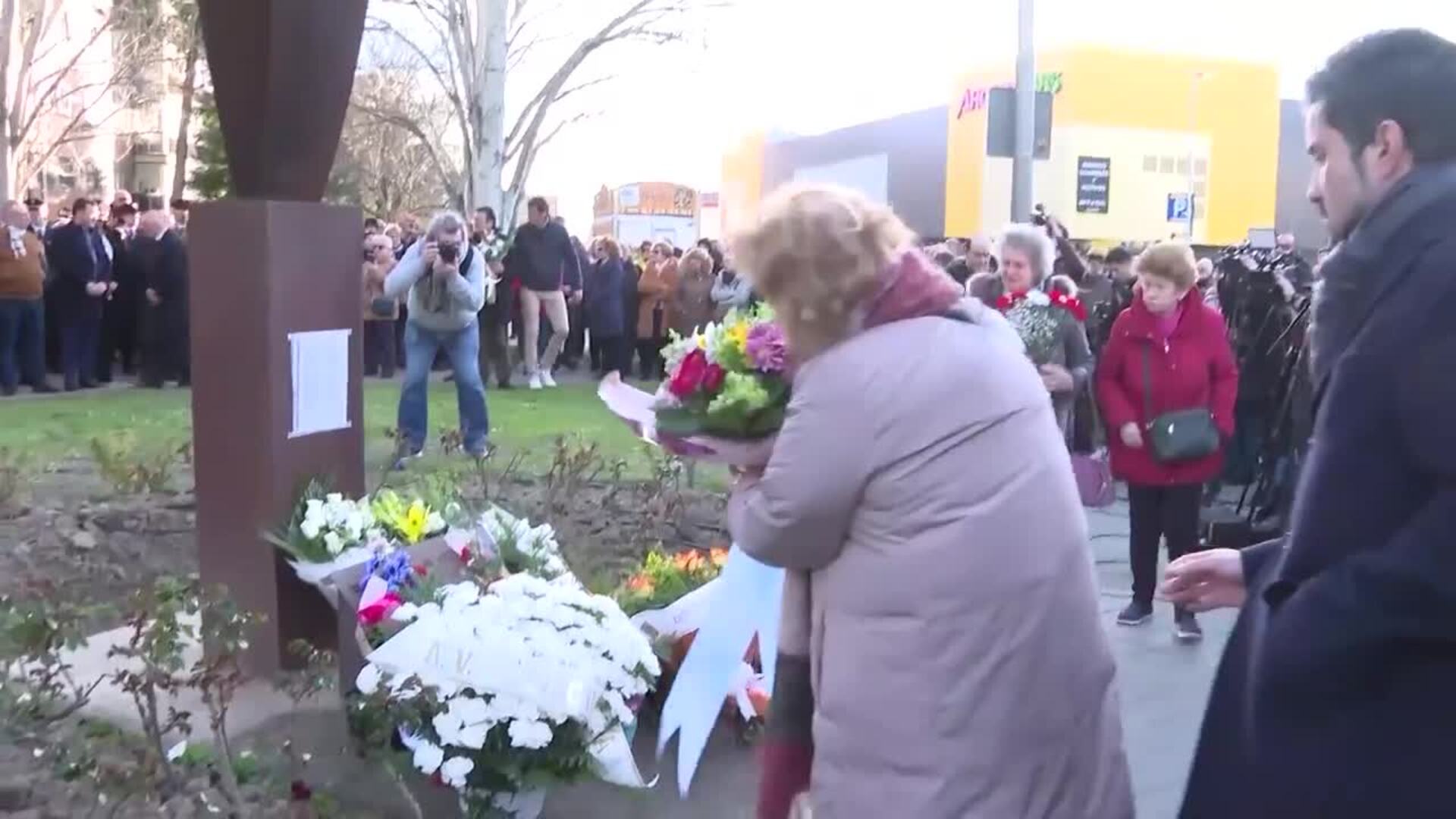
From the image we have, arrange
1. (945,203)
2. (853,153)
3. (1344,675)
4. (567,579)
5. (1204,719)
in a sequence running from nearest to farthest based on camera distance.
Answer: (1344,675) < (1204,719) < (567,579) < (945,203) < (853,153)

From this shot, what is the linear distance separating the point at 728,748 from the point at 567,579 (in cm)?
76

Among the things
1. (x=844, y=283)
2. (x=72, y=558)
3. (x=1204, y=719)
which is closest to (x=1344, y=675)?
(x=1204, y=719)

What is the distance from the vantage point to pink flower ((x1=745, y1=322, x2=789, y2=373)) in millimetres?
3398

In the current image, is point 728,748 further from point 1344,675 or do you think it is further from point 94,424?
point 94,424

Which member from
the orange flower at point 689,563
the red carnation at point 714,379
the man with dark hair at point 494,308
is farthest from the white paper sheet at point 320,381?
the man with dark hair at point 494,308

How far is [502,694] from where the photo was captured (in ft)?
11.6

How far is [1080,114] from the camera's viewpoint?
29.3m

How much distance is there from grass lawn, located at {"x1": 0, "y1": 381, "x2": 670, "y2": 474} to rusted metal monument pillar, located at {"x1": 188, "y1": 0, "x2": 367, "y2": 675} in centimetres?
392

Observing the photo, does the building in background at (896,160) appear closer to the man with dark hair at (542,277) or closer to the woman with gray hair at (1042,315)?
the man with dark hair at (542,277)

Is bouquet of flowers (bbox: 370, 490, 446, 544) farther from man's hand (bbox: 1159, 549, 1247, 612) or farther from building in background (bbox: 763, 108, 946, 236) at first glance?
building in background (bbox: 763, 108, 946, 236)

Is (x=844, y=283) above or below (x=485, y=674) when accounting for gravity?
above

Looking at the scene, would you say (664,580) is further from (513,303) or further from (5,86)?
(5,86)

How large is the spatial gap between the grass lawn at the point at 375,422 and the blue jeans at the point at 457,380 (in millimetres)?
190

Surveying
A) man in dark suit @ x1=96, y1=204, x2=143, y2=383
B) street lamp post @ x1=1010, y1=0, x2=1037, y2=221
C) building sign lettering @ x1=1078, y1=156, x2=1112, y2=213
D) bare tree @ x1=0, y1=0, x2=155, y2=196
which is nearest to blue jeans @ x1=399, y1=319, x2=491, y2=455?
street lamp post @ x1=1010, y1=0, x2=1037, y2=221
